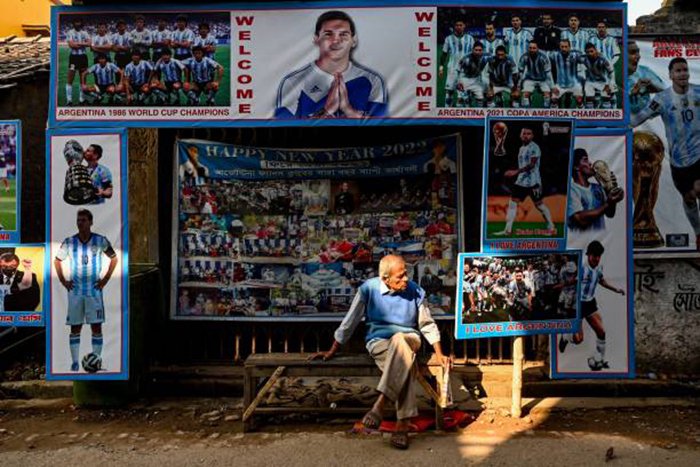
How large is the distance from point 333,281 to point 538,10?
3146 mm

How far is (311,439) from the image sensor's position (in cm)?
485

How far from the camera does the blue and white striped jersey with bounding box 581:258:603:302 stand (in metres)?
5.27

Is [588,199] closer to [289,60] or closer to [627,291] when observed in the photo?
[627,291]

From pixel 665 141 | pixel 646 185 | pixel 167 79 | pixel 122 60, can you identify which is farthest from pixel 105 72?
pixel 665 141

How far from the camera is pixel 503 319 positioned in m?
5.05

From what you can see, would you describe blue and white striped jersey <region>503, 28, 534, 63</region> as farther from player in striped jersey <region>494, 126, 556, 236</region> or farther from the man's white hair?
the man's white hair

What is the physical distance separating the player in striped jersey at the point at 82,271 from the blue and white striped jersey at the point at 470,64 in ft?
10.7

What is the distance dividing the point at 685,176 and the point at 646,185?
0.37 metres

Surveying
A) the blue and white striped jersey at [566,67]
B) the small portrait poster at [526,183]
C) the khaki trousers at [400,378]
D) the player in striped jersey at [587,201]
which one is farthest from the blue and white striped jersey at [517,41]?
the khaki trousers at [400,378]

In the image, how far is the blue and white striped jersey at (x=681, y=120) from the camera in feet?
19.8

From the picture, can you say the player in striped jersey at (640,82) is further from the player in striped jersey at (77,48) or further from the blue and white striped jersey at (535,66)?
the player in striped jersey at (77,48)

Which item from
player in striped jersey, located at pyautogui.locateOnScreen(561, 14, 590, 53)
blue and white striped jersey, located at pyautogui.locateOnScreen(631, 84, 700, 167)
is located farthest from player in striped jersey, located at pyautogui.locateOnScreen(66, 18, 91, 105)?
blue and white striped jersey, located at pyautogui.locateOnScreen(631, 84, 700, 167)

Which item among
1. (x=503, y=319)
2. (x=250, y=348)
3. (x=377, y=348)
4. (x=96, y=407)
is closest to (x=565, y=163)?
(x=503, y=319)

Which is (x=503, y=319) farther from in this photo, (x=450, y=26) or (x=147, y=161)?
(x=147, y=161)
